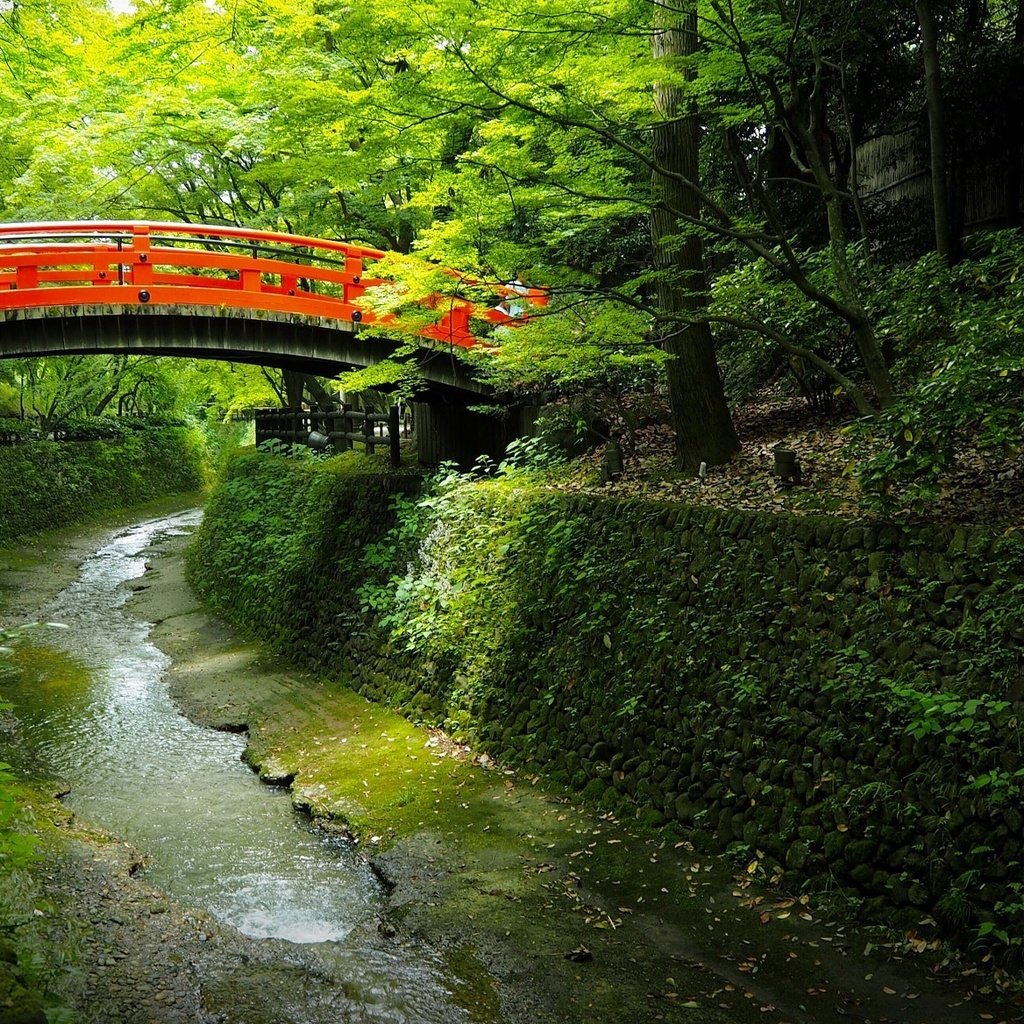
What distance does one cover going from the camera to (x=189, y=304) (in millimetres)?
13141

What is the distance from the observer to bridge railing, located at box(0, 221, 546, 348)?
12.3 metres

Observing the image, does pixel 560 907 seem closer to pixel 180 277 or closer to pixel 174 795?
pixel 174 795

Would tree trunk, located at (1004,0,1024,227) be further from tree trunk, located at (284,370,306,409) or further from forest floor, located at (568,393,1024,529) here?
tree trunk, located at (284,370,306,409)

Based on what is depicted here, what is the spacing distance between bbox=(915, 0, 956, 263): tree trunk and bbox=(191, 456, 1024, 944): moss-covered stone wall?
428 cm

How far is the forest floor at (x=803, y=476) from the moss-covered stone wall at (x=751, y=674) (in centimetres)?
33

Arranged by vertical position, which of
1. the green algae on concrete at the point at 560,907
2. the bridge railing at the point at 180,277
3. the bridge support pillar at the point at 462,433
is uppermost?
the bridge railing at the point at 180,277

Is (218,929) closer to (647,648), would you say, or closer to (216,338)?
(647,648)

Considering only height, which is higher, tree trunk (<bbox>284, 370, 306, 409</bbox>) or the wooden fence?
tree trunk (<bbox>284, 370, 306, 409</bbox>)

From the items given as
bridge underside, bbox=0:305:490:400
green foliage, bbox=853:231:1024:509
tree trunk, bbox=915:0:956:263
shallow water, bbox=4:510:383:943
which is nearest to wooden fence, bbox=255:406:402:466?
bridge underside, bbox=0:305:490:400

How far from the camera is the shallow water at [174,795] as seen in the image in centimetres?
771

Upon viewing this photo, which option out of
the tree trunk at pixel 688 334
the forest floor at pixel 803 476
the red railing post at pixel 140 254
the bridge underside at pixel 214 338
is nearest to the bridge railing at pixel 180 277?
the red railing post at pixel 140 254

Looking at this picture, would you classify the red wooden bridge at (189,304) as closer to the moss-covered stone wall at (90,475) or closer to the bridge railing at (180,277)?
the bridge railing at (180,277)

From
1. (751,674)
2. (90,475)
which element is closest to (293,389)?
(90,475)

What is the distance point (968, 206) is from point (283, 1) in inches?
390
